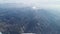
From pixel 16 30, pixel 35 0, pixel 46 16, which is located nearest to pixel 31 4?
pixel 35 0

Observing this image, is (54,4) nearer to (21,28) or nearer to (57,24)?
(57,24)

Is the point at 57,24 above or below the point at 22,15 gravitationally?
below

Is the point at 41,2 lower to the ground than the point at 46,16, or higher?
higher

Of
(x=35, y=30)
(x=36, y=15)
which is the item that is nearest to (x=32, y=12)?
(x=36, y=15)

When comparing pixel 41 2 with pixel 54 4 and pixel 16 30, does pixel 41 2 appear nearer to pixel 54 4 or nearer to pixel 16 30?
pixel 54 4

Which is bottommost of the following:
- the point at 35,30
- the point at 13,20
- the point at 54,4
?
the point at 35,30

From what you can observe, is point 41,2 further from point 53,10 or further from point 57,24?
point 57,24

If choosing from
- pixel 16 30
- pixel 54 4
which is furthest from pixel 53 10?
pixel 16 30
